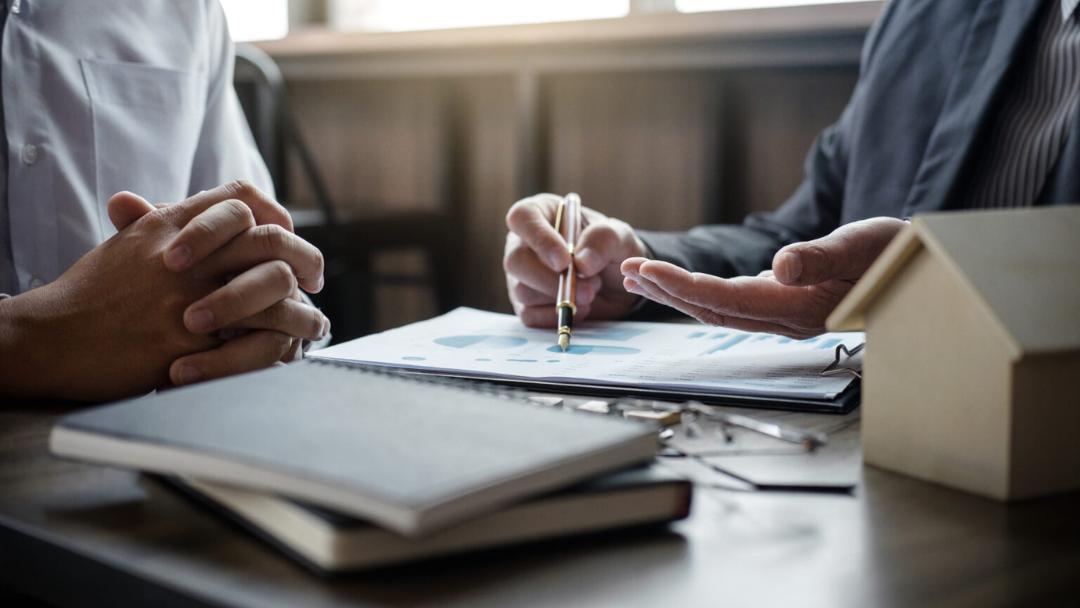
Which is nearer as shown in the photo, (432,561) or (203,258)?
(432,561)

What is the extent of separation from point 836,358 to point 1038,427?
1.02 ft

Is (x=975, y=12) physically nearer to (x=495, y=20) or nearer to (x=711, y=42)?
(x=711, y=42)

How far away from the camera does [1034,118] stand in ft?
4.17

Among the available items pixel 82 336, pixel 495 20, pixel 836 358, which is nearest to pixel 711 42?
pixel 495 20

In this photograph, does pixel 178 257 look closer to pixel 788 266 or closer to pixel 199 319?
pixel 199 319

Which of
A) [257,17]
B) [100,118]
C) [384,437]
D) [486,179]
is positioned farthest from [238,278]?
[257,17]

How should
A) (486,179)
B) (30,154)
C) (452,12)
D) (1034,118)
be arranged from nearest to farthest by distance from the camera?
(30,154) < (1034,118) < (486,179) < (452,12)

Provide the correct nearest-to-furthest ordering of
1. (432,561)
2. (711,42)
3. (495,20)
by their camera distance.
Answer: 1. (432,561)
2. (711,42)
3. (495,20)

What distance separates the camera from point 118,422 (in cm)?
52

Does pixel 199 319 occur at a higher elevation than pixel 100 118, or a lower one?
lower

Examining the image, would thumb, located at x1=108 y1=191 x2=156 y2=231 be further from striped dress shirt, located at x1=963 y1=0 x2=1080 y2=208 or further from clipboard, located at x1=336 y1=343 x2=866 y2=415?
striped dress shirt, located at x1=963 y1=0 x2=1080 y2=208

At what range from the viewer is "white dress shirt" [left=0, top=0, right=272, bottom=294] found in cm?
116

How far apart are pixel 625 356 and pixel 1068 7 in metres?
0.79

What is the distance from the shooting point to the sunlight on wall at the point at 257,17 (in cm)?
371
